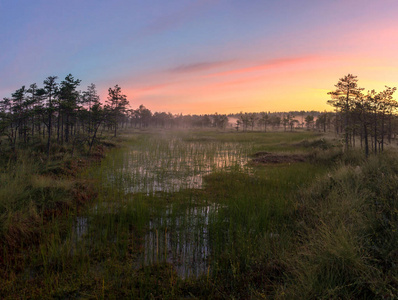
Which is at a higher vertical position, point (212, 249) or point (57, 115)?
point (57, 115)

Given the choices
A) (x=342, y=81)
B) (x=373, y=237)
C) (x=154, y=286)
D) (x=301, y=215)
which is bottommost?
(x=154, y=286)

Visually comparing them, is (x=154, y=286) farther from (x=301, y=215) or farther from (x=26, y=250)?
(x=301, y=215)

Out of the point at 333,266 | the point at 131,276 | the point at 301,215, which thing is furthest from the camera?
the point at 301,215

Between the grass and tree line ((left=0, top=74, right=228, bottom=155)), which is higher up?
tree line ((left=0, top=74, right=228, bottom=155))

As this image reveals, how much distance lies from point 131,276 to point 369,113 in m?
17.4

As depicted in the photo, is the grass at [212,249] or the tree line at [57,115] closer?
the grass at [212,249]

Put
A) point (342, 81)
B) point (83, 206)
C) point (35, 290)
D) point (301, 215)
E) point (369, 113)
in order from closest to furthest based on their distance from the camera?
point (35, 290), point (301, 215), point (83, 206), point (369, 113), point (342, 81)

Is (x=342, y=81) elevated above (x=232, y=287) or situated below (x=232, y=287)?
above

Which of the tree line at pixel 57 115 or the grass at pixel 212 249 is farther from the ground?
the tree line at pixel 57 115

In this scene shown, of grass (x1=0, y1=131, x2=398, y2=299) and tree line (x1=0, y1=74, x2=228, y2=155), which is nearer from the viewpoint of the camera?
grass (x1=0, y1=131, x2=398, y2=299)

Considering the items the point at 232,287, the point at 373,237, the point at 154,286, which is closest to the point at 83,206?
the point at 154,286

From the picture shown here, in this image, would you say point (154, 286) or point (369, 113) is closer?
point (154, 286)

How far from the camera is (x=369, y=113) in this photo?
14469 mm

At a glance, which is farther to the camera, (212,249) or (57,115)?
(57,115)
